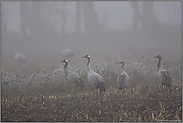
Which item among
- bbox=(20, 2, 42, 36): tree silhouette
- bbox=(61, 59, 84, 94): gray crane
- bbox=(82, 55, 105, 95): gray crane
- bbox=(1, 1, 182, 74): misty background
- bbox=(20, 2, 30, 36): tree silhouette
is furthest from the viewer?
bbox=(20, 2, 42, 36): tree silhouette

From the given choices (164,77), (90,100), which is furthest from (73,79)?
(164,77)

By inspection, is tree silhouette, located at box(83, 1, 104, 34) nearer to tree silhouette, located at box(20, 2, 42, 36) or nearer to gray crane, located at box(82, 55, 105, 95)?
tree silhouette, located at box(20, 2, 42, 36)

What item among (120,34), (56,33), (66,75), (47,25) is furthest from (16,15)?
(66,75)

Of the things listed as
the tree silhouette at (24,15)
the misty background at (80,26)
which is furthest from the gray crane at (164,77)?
the tree silhouette at (24,15)

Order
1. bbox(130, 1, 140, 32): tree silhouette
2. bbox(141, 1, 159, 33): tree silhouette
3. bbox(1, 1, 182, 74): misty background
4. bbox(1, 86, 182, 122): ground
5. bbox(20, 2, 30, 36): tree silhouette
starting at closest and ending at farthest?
1. bbox(1, 86, 182, 122): ground
2. bbox(1, 1, 182, 74): misty background
3. bbox(141, 1, 159, 33): tree silhouette
4. bbox(130, 1, 140, 32): tree silhouette
5. bbox(20, 2, 30, 36): tree silhouette

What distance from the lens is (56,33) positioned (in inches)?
825

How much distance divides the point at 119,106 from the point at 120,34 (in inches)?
617

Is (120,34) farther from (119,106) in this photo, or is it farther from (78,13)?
(119,106)

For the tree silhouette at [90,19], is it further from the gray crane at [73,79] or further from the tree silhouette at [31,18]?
the gray crane at [73,79]

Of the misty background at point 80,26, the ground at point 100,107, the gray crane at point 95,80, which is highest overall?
the misty background at point 80,26

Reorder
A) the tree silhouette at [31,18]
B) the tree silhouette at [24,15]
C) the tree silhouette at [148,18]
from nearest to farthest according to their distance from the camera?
the tree silhouette at [148,18]
the tree silhouette at [24,15]
the tree silhouette at [31,18]

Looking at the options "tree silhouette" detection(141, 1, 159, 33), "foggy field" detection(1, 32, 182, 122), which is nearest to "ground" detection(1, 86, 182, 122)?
"foggy field" detection(1, 32, 182, 122)

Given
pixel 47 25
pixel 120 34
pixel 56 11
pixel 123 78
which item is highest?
pixel 56 11

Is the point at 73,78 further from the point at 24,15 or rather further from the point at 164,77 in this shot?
the point at 24,15
